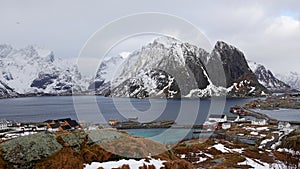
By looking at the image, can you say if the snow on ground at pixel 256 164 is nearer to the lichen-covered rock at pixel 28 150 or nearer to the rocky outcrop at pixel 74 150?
Result: the rocky outcrop at pixel 74 150

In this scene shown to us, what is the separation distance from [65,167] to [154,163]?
408 cm

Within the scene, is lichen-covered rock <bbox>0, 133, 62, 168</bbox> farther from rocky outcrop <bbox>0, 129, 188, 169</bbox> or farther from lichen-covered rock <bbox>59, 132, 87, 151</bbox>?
lichen-covered rock <bbox>59, 132, 87, 151</bbox>

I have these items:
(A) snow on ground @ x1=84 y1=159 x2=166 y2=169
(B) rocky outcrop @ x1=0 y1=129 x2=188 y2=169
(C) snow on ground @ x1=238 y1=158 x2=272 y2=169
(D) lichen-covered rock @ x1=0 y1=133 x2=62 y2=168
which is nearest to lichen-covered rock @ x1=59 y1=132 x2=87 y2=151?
(B) rocky outcrop @ x1=0 y1=129 x2=188 y2=169

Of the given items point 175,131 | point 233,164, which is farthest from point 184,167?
point 175,131

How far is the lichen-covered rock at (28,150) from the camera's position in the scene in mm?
12547

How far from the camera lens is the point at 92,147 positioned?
14.3 meters

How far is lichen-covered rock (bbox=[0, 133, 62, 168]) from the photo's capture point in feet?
41.2

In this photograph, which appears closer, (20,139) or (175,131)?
(20,139)

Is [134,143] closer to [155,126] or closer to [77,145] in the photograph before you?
[77,145]

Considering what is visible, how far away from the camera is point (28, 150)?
42.2 feet

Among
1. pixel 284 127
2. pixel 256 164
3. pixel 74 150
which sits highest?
pixel 74 150

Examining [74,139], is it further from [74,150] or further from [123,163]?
[123,163]

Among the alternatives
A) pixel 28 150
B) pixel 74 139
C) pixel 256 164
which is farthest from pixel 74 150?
pixel 256 164

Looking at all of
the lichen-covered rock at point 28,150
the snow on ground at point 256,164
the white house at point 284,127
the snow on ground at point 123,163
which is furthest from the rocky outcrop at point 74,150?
the white house at point 284,127
